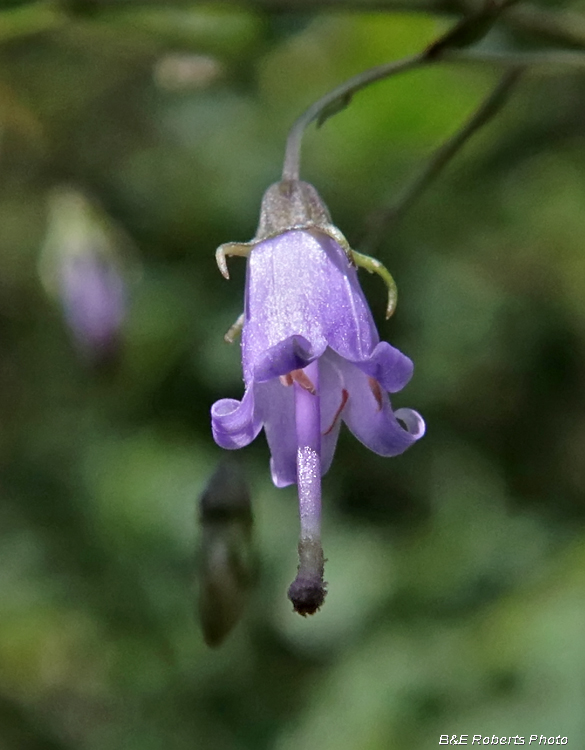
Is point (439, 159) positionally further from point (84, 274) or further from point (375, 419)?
point (84, 274)

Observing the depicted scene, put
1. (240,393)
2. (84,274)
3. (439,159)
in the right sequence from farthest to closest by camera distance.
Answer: (240,393)
(84,274)
(439,159)

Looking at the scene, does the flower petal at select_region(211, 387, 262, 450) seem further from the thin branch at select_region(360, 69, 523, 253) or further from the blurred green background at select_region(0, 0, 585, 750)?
the blurred green background at select_region(0, 0, 585, 750)

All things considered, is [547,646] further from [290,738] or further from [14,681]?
[14,681]

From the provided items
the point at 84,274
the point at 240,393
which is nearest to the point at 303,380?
the point at 84,274

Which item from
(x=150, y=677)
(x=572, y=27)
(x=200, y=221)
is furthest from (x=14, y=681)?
(x=572, y=27)

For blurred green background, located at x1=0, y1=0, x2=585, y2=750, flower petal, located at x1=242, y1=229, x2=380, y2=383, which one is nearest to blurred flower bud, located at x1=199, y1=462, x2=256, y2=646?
flower petal, located at x1=242, y1=229, x2=380, y2=383

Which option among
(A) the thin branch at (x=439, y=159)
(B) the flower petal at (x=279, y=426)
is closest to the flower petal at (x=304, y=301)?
(B) the flower petal at (x=279, y=426)
